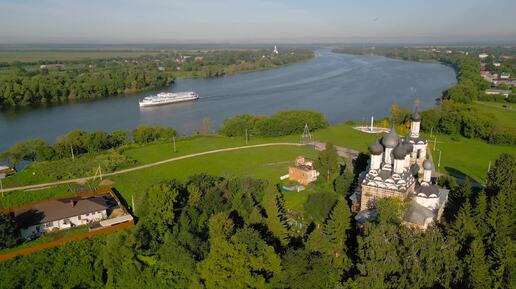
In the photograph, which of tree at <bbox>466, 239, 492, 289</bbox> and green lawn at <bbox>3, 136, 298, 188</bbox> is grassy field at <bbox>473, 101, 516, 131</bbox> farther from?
tree at <bbox>466, 239, 492, 289</bbox>

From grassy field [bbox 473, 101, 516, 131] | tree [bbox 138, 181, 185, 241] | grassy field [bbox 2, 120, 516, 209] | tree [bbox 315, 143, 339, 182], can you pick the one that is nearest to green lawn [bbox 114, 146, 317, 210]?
grassy field [bbox 2, 120, 516, 209]

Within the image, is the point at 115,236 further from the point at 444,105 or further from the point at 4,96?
the point at 4,96

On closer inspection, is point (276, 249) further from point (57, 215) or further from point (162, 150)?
point (162, 150)

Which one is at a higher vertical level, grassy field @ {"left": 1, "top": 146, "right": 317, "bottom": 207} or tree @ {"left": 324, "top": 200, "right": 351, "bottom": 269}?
Result: tree @ {"left": 324, "top": 200, "right": 351, "bottom": 269}

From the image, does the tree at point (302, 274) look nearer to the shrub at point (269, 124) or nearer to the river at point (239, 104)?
the shrub at point (269, 124)

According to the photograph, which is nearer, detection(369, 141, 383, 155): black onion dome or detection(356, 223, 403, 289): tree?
detection(356, 223, 403, 289): tree

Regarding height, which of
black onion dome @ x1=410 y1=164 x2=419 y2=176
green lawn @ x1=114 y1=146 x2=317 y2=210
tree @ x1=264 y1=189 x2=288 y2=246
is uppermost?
black onion dome @ x1=410 y1=164 x2=419 y2=176
